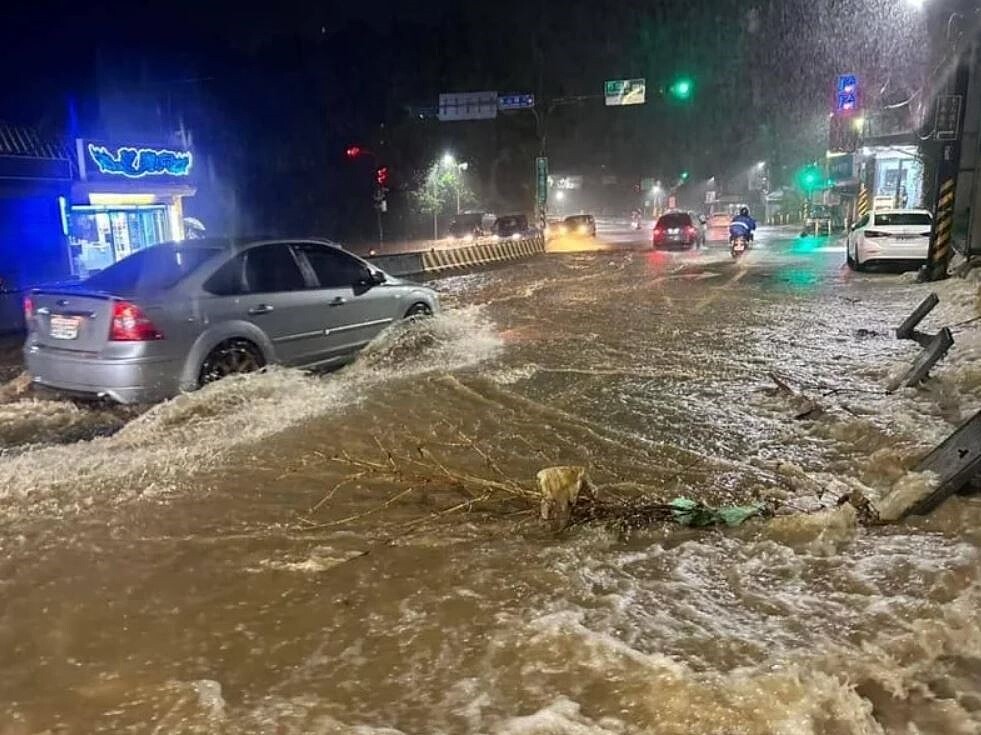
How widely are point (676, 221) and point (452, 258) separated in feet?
36.2

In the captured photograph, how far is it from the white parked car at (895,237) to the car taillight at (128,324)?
1691cm

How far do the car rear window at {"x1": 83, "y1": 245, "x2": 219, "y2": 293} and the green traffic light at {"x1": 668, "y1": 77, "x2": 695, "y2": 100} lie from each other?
22.1 metres

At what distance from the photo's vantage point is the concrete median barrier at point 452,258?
21.6 m

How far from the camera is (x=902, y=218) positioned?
60.9 feet

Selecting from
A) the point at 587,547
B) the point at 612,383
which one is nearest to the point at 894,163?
the point at 612,383

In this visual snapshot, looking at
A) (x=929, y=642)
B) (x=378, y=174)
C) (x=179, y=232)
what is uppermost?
(x=378, y=174)

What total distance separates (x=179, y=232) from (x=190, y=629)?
19.7 m

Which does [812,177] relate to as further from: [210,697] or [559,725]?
[210,697]

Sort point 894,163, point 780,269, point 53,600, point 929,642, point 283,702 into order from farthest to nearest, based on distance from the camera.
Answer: point 894,163 < point 780,269 < point 53,600 < point 929,642 < point 283,702

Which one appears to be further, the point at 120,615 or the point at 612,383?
the point at 612,383

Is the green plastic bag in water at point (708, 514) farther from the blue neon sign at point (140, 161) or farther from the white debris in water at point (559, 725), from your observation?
the blue neon sign at point (140, 161)

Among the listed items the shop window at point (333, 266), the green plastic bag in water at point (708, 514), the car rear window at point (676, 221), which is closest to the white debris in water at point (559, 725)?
the green plastic bag in water at point (708, 514)

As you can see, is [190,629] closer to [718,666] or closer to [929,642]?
[718,666]

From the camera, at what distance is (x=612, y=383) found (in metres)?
8.09
